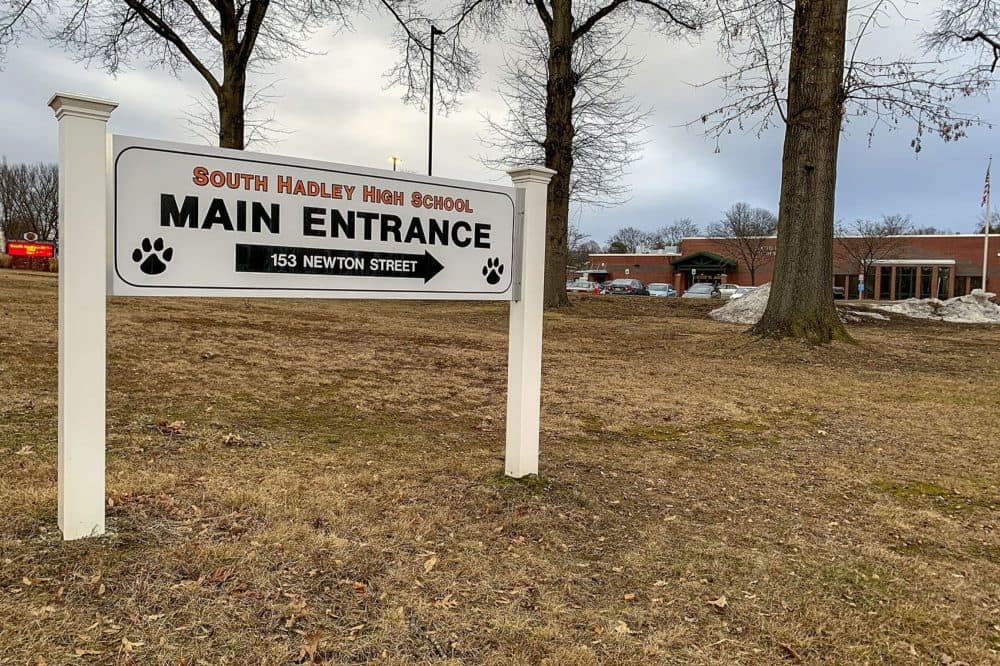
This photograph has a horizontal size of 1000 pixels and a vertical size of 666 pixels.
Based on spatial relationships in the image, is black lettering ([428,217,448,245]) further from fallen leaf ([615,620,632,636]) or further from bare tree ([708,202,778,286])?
bare tree ([708,202,778,286])

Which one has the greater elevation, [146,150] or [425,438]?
[146,150]

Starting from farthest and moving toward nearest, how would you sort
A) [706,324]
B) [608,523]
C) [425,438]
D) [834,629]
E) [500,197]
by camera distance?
[706,324]
[425,438]
[500,197]
[608,523]
[834,629]

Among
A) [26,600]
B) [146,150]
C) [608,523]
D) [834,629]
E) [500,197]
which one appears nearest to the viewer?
[26,600]

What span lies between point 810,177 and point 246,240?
10.0 metres

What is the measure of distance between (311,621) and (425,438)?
8.81 feet

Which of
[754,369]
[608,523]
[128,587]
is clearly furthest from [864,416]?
[128,587]

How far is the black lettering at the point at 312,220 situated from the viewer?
3.31m

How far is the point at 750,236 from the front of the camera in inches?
2318

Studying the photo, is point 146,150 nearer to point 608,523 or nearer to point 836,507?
point 608,523

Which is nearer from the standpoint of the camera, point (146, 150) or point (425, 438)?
point (146, 150)

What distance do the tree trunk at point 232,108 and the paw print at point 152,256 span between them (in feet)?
49.3

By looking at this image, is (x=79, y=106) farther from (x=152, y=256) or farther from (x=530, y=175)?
(x=530, y=175)

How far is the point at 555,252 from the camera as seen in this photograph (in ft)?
61.9

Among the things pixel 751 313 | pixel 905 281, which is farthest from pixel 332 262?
pixel 905 281
